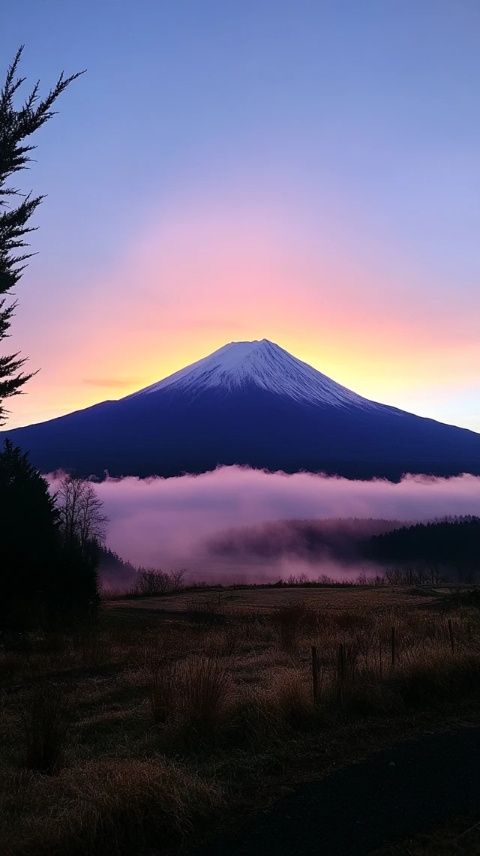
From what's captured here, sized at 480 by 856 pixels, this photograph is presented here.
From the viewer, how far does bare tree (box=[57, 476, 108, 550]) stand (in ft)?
231

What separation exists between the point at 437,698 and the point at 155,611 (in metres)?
37.8

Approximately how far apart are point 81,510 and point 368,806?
70.3m

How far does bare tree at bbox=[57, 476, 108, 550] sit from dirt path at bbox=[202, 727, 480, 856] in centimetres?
6462

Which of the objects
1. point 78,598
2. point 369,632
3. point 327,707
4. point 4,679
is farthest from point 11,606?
point 327,707

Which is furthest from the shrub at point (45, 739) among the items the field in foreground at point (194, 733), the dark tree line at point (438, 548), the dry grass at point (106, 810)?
the dark tree line at point (438, 548)

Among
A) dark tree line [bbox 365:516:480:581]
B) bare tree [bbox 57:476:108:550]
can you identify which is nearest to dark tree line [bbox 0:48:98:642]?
bare tree [bbox 57:476:108:550]

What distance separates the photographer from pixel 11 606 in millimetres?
25859

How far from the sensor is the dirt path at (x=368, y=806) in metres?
5.26

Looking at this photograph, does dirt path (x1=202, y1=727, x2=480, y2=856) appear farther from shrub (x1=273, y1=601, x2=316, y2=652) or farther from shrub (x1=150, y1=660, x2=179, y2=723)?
shrub (x1=273, y1=601, x2=316, y2=652)

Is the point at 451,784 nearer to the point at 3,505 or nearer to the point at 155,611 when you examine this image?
the point at 3,505

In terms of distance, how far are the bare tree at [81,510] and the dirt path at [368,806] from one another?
6462cm

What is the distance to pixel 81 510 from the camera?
241 feet

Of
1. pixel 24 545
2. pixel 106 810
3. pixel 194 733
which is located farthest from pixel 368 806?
pixel 24 545

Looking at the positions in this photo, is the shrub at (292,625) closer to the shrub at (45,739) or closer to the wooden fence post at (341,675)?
the wooden fence post at (341,675)
